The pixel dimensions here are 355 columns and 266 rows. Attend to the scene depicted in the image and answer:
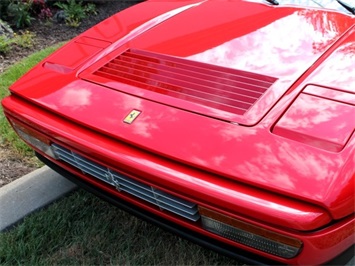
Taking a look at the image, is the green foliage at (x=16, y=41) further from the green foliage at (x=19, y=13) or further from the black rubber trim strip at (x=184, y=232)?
the black rubber trim strip at (x=184, y=232)

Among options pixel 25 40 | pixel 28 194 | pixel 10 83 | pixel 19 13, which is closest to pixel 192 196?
pixel 28 194

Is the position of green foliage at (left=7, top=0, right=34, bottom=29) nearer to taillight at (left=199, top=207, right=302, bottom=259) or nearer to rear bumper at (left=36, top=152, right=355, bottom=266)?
rear bumper at (left=36, top=152, right=355, bottom=266)

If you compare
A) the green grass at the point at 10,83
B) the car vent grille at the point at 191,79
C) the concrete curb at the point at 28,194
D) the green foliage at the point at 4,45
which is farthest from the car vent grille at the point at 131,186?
the green foliage at the point at 4,45

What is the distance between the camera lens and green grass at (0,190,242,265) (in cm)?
204

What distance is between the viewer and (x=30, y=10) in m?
5.23

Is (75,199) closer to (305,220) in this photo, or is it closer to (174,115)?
(174,115)

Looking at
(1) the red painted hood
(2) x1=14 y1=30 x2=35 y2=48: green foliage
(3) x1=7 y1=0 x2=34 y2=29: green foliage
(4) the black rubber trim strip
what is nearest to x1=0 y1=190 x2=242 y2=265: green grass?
(4) the black rubber trim strip

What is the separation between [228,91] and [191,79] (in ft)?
0.61

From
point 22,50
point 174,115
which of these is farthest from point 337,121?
point 22,50

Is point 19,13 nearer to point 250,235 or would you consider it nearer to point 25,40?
point 25,40

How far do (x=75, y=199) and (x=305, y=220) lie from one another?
151 centimetres

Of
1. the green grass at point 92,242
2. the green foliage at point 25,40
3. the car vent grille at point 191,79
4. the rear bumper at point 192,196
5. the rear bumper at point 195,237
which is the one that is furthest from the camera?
the green foliage at point 25,40

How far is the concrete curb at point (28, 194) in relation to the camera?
7.80 ft

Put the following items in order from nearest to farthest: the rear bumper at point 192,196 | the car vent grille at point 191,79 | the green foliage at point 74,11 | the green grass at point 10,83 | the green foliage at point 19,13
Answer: the rear bumper at point 192,196
the car vent grille at point 191,79
the green grass at point 10,83
the green foliage at point 19,13
the green foliage at point 74,11
